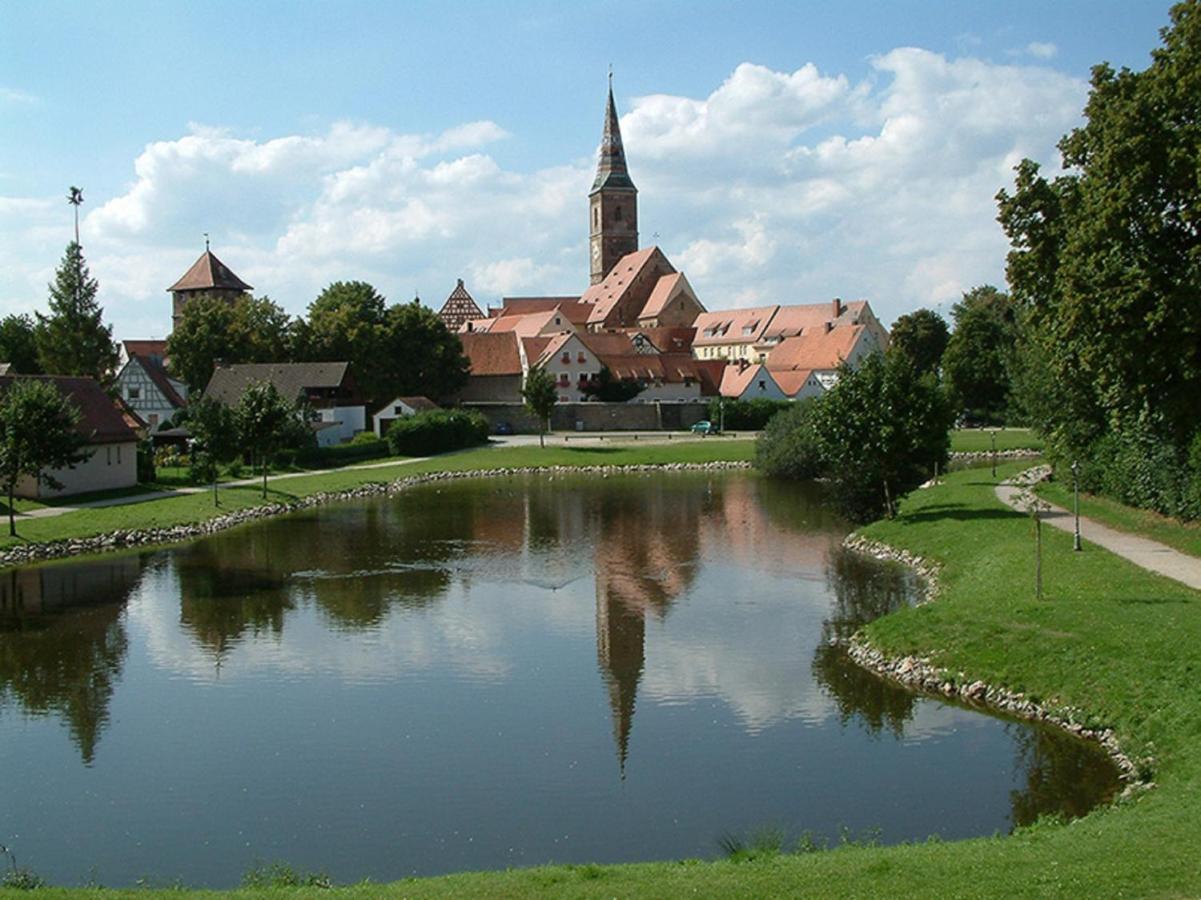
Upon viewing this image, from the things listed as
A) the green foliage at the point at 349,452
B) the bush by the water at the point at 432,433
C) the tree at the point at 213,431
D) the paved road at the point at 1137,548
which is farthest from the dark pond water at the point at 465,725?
the bush by the water at the point at 432,433

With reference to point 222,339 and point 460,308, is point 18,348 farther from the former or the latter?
point 460,308

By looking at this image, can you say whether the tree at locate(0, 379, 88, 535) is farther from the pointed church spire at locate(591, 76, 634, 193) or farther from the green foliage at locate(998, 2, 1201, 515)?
the pointed church spire at locate(591, 76, 634, 193)

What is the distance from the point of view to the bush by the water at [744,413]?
8406 centimetres

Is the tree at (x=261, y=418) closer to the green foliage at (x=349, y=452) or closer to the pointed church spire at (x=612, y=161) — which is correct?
the green foliage at (x=349, y=452)

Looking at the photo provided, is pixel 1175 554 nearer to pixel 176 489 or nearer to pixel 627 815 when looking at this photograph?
pixel 627 815

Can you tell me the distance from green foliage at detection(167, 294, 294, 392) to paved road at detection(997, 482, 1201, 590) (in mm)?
57500

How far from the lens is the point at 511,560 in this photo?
34.8 meters

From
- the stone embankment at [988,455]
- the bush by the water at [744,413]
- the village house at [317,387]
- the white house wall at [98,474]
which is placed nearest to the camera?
the white house wall at [98,474]

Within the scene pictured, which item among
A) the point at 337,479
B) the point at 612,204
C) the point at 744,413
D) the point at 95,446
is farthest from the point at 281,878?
the point at 612,204

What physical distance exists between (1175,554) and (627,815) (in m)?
16.4

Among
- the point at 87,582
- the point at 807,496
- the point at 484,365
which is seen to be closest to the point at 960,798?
the point at 87,582

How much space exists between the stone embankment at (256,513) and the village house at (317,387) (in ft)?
42.4

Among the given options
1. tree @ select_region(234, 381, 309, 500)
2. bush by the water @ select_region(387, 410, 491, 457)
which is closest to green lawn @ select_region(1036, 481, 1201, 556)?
tree @ select_region(234, 381, 309, 500)

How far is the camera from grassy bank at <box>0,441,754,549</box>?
38656mm
